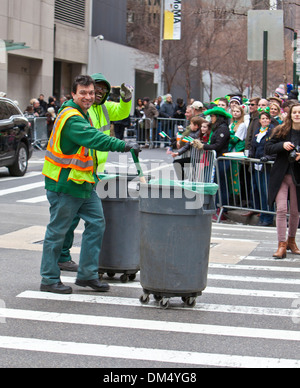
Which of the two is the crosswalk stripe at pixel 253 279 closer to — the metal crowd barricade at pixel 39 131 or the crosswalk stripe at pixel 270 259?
the crosswalk stripe at pixel 270 259

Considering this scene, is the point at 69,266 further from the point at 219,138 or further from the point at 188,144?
the point at 188,144

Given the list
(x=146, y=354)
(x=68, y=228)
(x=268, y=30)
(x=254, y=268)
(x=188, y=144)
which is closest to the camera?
(x=146, y=354)

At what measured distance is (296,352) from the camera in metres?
5.21

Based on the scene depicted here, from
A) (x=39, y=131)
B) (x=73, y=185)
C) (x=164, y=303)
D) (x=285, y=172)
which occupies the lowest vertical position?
(x=164, y=303)

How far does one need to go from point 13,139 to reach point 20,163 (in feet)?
3.39

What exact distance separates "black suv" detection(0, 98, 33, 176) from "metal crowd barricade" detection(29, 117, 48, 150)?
6685 mm

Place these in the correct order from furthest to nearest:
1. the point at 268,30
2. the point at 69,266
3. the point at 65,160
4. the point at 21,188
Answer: the point at 21,188 < the point at 268,30 < the point at 69,266 < the point at 65,160

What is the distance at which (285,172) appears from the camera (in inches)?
353

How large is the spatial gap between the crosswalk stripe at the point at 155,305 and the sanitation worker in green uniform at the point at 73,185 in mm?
129

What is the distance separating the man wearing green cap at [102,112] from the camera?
7.25 meters

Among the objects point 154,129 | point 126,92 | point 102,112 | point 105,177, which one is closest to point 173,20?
point 154,129

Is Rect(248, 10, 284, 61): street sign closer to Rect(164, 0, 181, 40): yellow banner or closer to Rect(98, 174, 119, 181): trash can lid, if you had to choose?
Rect(98, 174, 119, 181): trash can lid

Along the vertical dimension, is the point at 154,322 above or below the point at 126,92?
below

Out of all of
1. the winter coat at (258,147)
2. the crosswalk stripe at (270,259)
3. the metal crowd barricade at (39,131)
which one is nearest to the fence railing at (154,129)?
the metal crowd barricade at (39,131)
